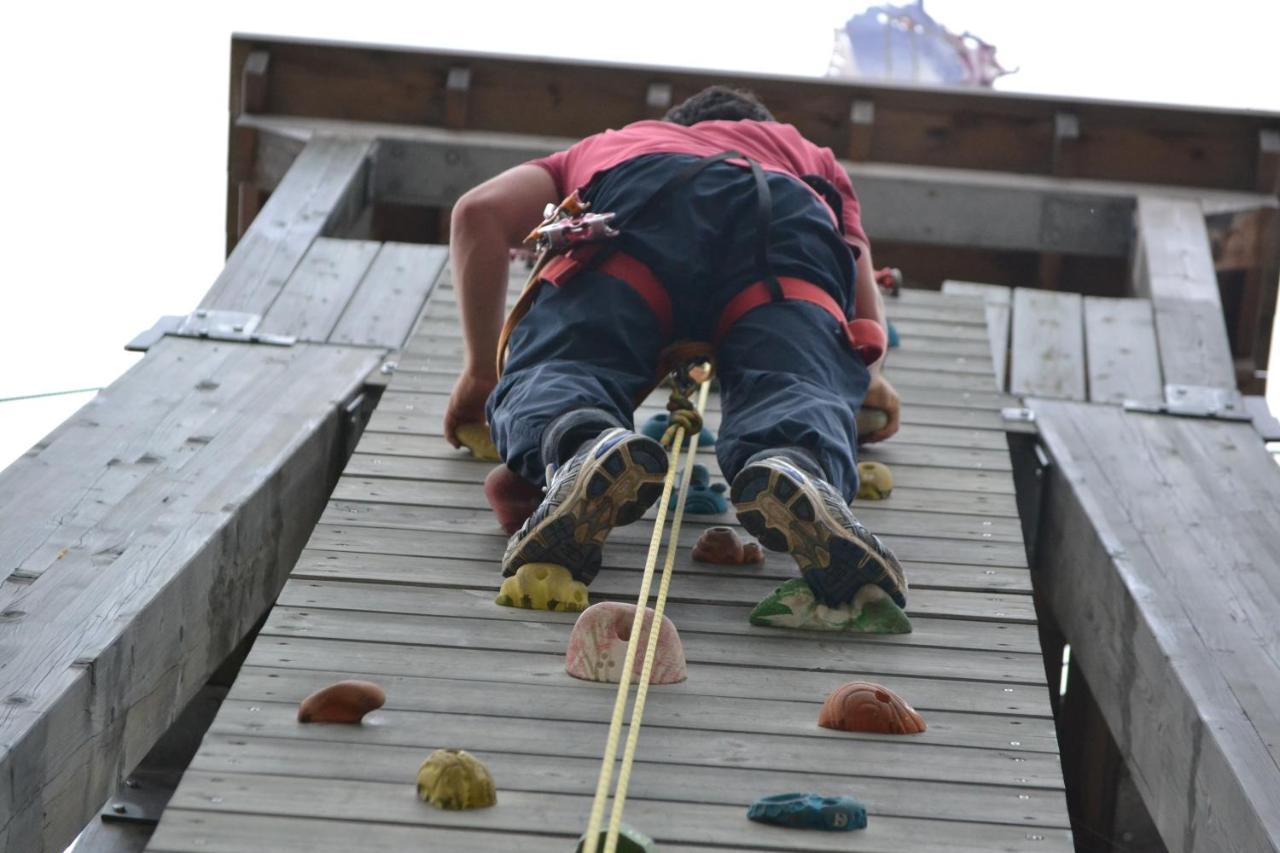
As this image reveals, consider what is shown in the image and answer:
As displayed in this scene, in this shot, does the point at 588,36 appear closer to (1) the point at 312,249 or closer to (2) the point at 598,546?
(1) the point at 312,249

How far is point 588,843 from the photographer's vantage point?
71.7 inches

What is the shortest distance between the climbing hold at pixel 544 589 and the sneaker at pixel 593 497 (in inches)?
0.7

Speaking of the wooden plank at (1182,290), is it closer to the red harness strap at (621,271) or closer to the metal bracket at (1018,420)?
the metal bracket at (1018,420)

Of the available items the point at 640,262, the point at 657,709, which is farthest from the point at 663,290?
the point at 657,709

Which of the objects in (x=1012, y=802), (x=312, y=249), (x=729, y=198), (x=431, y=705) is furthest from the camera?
(x=312, y=249)

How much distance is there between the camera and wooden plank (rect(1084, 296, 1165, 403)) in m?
4.09

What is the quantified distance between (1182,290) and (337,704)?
319 cm

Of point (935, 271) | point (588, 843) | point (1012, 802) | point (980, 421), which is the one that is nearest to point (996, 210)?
point (935, 271)

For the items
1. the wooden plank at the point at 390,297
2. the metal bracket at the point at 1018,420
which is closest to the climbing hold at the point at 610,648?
the metal bracket at the point at 1018,420

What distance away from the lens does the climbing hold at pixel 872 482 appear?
3.25 meters

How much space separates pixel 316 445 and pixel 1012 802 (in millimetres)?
1734

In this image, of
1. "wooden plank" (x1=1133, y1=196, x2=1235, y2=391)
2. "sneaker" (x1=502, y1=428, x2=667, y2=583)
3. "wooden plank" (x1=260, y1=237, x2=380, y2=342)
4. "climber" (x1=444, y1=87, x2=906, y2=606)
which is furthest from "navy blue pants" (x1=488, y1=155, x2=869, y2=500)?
"wooden plank" (x1=1133, y1=196, x2=1235, y2=391)

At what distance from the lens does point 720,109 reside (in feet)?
10.9

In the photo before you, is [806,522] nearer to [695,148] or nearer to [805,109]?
[695,148]
